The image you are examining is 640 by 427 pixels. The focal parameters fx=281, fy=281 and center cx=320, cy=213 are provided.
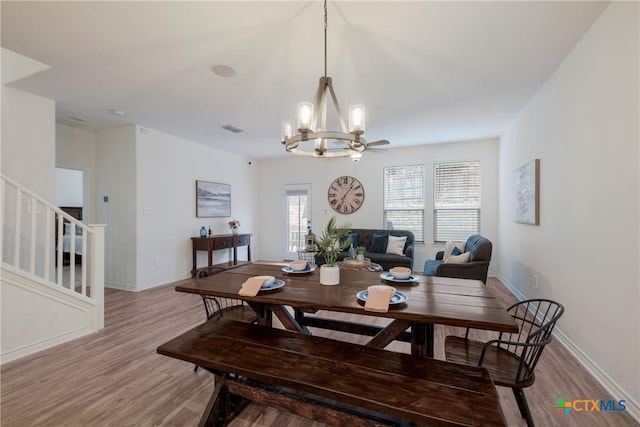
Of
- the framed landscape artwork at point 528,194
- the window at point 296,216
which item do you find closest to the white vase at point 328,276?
the framed landscape artwork at point 528,194

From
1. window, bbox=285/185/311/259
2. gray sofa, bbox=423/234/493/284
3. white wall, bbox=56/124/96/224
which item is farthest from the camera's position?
window, bbox=285/185/311/259

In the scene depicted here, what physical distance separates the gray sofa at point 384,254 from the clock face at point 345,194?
0.58 metres

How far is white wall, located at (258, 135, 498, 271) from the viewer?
5473 mm

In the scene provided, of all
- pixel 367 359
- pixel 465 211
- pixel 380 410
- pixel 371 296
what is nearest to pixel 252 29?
pixel 371 296

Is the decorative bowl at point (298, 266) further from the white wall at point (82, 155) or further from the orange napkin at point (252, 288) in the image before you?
the white wall at point (82, 155)

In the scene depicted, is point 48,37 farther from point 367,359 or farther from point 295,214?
point 295,214

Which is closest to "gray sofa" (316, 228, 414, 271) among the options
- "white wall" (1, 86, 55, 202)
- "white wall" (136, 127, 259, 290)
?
"white wall" (136, 127, 259, 290)

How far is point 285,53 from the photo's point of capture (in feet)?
8.36

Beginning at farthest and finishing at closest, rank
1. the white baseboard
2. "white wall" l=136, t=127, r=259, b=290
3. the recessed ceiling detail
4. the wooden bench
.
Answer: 1. "white wall" l=136, t=127, r=259, b=290
2. the recessed ceiling detail
3. the white baseboard
4. the wooden bench

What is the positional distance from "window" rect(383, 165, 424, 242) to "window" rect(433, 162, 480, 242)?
296 mm

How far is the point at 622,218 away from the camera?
1884 mm

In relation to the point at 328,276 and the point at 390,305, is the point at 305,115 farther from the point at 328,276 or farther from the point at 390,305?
the point at 390,305

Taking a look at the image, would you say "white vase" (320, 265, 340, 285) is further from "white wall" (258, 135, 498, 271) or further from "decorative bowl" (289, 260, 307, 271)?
"white wall" (258, 135, 498, 271)

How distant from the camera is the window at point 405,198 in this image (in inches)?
234
